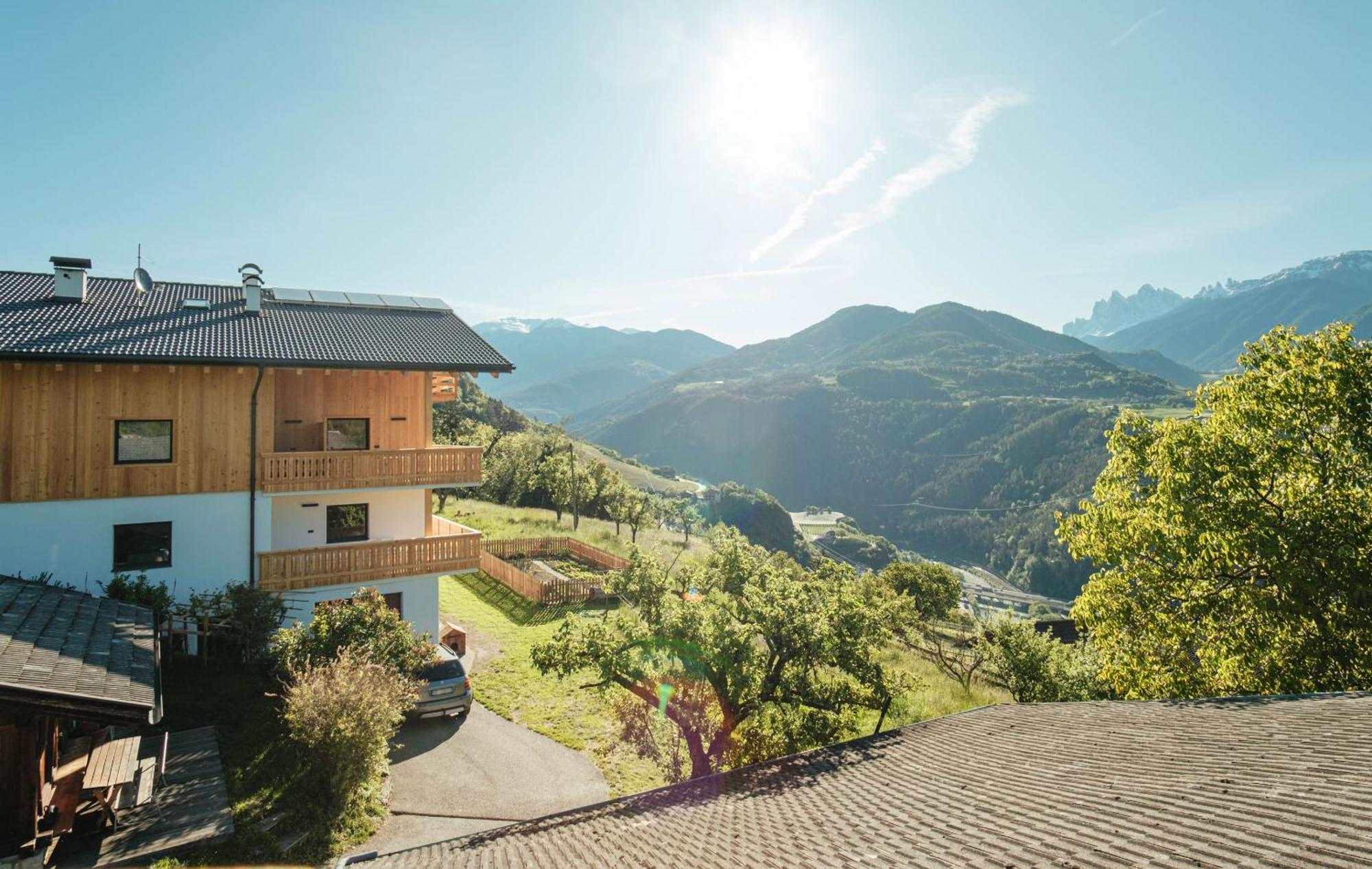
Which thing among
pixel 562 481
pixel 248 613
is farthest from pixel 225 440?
→ pixel 562 481

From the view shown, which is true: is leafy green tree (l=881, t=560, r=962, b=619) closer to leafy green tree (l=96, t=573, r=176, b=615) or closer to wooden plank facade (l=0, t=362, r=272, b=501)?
wooden plank facade (l=0, t=362, r=272, b=501)

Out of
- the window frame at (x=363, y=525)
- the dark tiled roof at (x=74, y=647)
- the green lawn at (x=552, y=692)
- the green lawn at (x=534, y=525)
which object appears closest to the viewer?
the dark tiled roof at (x=74, y=647)

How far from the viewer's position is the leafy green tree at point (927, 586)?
40.6 meters

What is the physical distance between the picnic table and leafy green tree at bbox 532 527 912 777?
19.1 feet

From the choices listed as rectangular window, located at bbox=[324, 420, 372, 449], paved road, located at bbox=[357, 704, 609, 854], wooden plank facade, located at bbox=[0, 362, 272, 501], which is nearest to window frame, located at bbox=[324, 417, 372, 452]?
rectangular window, located at bbox=[324, 420, 372, 449]

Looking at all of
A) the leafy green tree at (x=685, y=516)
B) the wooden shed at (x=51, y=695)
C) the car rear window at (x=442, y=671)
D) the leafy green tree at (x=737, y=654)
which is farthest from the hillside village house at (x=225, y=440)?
the leafy green tree at (x=685, y=516)

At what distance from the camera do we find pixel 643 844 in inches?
265

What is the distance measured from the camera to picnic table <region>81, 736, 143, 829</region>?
8320 mm

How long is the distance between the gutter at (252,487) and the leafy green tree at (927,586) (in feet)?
114

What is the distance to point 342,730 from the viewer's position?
33.8 feet

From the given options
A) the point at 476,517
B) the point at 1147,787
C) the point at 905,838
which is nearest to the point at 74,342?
the point at 905,838

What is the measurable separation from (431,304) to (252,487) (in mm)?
9138

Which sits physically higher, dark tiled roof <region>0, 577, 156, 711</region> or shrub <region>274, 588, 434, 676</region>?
dark tiled roof <region>0, 577, 156, 711</region>

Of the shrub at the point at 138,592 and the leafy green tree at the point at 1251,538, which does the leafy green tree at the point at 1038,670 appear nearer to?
the leafy green tree at the point at 1251,538
